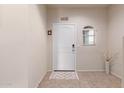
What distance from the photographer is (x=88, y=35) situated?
22.5 ft

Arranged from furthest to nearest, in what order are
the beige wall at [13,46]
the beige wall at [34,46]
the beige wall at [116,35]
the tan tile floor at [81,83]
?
the beige wall at [116,35]
the tan tile floor at [81,83]
the beige wall at [34,46]
the beige wall at [13,46]

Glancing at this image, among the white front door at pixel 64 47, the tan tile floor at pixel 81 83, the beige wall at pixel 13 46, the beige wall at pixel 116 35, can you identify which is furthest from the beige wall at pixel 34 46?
the beige wall at pixel 116 35

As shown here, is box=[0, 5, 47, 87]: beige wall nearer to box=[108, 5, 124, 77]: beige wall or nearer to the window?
box=[108, 5, 124, 77]: beige wall

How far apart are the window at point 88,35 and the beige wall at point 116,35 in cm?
66

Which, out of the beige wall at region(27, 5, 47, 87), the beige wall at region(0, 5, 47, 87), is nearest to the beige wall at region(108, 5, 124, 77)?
the beige wall at region(27, 5, 47, 87)

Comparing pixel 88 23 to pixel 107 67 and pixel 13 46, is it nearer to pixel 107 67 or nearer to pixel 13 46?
pixel 107 67

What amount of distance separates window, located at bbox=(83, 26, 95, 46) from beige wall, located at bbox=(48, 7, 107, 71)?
16 centimetres

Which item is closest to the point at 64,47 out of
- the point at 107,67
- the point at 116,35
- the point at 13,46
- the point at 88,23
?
the point at 88,23

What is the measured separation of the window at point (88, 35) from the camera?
6.80 metres

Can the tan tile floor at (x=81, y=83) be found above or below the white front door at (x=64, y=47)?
below

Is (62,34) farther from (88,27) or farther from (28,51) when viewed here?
(28,51)

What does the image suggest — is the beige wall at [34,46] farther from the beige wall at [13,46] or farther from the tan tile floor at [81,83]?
the tan tile floor at [81,83]

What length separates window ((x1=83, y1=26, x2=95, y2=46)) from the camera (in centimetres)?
680
